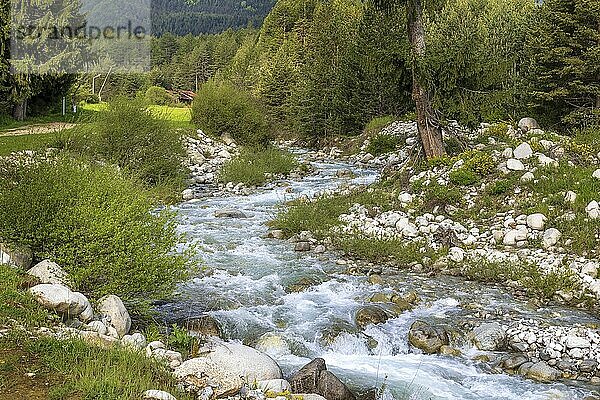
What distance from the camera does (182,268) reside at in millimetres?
8562

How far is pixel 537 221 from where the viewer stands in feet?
39.2

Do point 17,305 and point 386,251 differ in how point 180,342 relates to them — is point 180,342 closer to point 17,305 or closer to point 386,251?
point 17,305

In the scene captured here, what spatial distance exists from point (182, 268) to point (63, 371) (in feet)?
10.2

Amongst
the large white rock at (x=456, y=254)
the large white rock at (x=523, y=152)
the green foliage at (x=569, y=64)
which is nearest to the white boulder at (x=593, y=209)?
the large white rock at (x=456, y=254)

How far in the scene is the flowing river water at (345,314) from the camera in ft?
24.2

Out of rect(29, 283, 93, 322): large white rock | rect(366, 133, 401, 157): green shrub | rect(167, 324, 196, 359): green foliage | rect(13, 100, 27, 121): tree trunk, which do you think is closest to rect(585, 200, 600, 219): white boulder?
rect(167, 324, 196, 359): green foliage

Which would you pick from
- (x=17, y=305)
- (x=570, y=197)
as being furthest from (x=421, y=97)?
(x=17, y=305)

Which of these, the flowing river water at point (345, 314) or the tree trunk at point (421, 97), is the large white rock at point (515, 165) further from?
the flowing river water at point (345, 314)

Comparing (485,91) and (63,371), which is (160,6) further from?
(63,371)

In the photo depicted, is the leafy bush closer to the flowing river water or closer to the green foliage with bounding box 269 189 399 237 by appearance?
the flowing river water

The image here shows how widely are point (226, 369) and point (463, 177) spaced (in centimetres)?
960

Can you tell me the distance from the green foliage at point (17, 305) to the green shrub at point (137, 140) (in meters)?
11.7

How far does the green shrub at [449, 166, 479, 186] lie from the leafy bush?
26.6 ft

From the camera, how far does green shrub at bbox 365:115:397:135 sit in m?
29.7
